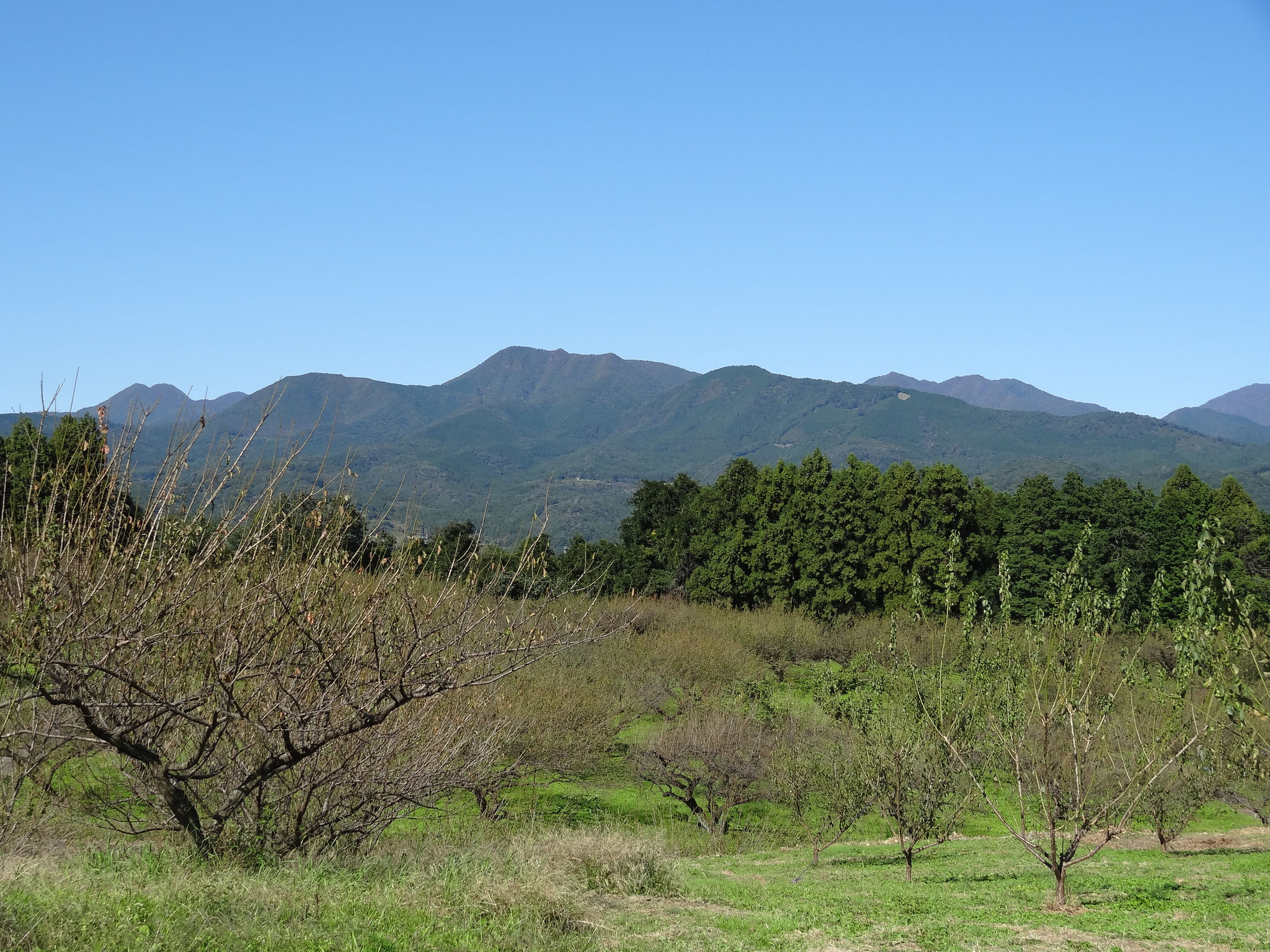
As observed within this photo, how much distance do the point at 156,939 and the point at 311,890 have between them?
1.37m

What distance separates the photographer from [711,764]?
Result: 24812 millimetres

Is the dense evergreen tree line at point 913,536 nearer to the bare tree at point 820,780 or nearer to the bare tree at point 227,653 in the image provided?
the bare tree at point 820,780

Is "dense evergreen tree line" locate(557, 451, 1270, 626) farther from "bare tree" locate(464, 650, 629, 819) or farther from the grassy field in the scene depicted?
the grassy field

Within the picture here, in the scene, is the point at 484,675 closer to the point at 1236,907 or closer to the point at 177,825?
the point at 177,825

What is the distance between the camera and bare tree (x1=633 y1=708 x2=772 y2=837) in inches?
976

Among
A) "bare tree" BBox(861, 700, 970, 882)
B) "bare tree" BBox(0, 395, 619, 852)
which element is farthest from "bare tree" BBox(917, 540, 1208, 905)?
"bare tree" BBox(0, 395, 619, 852)

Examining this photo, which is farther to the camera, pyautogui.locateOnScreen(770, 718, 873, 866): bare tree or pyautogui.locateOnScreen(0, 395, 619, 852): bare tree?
pyautogui.locateOnScreen(770, 718, 873, 866): bare tree

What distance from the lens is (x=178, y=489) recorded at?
8016mm

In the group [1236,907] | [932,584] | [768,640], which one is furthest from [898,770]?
[932,584]

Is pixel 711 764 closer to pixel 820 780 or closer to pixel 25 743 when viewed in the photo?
pixel 820 780

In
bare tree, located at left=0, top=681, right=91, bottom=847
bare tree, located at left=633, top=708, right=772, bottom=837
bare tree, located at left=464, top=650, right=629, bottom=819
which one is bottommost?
bare tree, located at left=633, top=708, right=772, bottom=837

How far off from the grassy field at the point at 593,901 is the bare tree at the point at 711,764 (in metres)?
4.19

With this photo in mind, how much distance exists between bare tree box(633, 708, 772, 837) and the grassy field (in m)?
4.19

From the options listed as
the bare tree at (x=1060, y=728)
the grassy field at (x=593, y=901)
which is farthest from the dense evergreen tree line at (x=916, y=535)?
the grassy field at (x=593, y=901)
